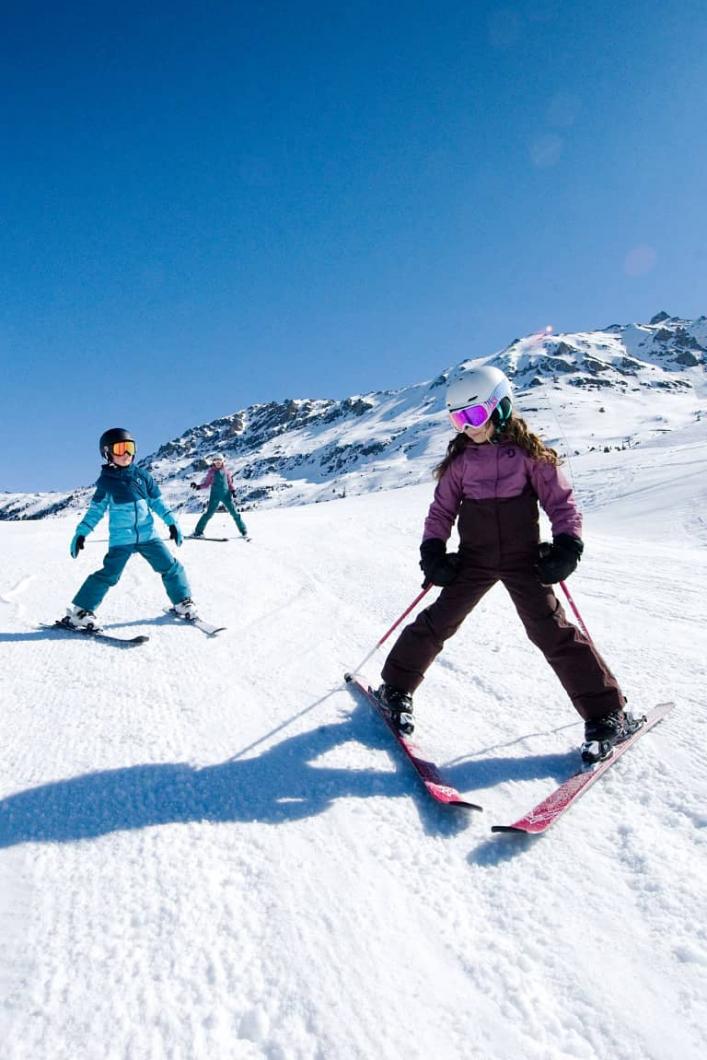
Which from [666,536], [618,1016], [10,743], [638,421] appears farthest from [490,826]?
[638,421]

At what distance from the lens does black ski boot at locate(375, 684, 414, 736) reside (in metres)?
2.99

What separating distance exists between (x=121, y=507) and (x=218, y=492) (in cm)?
684

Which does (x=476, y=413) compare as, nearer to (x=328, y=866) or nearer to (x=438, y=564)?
(x=438, y=564)

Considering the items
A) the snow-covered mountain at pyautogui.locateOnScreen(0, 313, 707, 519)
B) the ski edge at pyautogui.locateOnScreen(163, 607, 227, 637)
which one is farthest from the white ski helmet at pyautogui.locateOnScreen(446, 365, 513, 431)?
the snow-covered mountain at pyautogui.locateOnScreen(0, 313, 707, 519)

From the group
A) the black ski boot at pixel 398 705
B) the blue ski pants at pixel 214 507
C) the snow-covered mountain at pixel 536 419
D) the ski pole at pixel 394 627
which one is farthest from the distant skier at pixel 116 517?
the snow-covered mountain at pixel 536 419

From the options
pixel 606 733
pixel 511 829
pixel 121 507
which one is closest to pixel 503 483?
pixel 606 733

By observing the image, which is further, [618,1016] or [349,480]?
[349,480]

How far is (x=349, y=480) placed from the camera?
Result: 4904 inches

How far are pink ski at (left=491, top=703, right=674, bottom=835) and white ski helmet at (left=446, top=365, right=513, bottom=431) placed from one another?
1.80m

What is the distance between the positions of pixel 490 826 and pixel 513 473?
1.79 m

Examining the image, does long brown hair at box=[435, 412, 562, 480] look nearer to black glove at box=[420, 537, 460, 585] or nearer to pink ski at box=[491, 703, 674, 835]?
black glove at box=[420, 537, 460, 585]

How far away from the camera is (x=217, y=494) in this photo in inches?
462

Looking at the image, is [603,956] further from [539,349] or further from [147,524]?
[539,349]

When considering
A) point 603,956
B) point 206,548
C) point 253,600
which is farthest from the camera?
point 206,548
